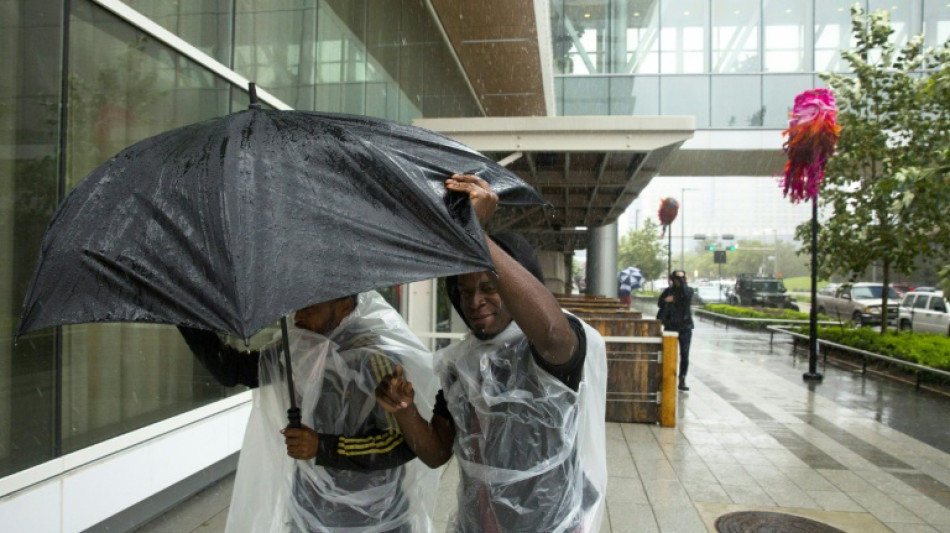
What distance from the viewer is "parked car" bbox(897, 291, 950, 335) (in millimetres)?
23656

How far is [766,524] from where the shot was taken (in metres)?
5.18

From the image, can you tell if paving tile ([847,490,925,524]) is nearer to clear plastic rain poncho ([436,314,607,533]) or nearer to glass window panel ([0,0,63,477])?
clear plastic rain poncho ([436,314,607,533])

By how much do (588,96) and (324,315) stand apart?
23.2m

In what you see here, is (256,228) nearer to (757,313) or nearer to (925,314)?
(925,314)

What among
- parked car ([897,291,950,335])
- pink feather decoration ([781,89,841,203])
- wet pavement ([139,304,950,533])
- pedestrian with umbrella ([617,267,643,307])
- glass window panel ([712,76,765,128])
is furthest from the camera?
pedestrian with umbrella ([617,267,643,307])

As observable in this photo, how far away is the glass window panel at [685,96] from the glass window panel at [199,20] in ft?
68.4

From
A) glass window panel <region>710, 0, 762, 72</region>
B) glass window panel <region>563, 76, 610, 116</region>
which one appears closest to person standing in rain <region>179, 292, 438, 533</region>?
glass window panel <region>563, 76, 610, 116</region>

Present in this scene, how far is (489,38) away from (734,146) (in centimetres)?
1407

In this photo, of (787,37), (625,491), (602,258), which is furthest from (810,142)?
(787,37)

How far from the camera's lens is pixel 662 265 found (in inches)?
2977

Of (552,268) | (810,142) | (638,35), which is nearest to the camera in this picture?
(810,142)

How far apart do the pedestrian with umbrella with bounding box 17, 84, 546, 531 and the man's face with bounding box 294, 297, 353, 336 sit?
2.23 ft

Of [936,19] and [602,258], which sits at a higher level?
[936,19]

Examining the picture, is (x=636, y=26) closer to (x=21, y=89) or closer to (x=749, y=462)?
(x=749, y=462)
